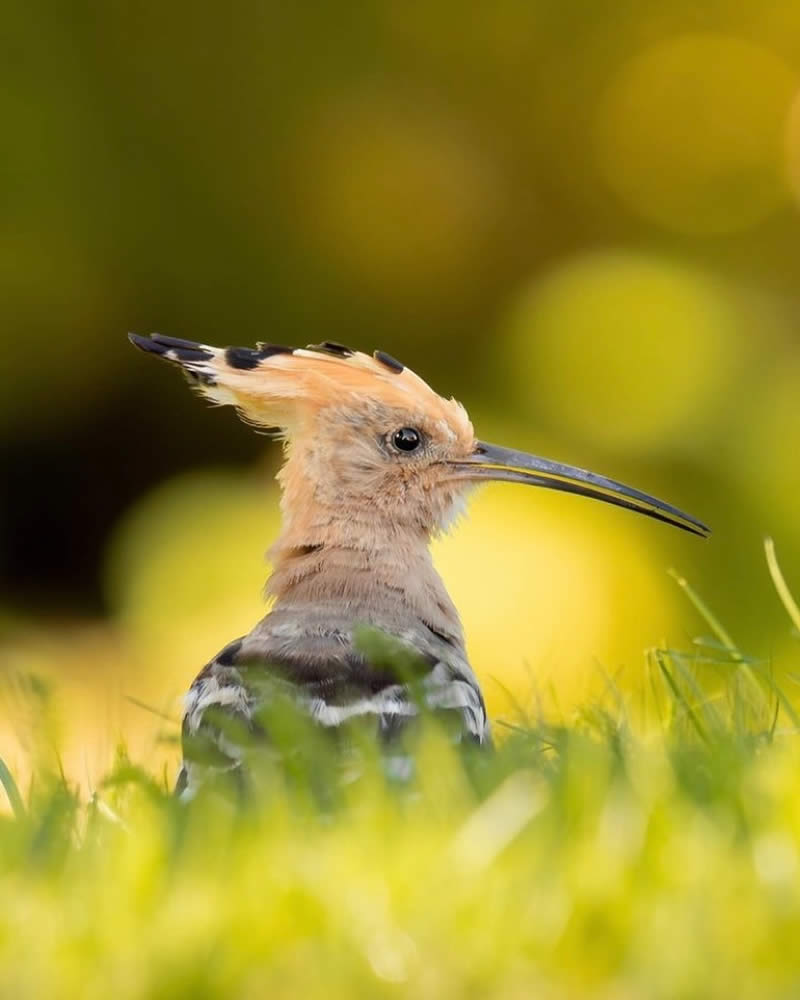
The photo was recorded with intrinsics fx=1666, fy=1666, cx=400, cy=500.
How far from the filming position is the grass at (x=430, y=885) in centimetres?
114

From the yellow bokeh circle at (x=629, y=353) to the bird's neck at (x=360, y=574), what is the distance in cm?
176

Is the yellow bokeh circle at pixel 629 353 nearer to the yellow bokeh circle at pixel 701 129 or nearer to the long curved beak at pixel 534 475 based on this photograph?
the yellow bokeh circle at pixel 701 129

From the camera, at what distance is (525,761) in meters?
1.71

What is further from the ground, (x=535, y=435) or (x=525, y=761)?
(x=525, y=761)

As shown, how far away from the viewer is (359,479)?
2771 millimetres

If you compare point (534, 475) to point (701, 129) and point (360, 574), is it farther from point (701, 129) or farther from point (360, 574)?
point (701, 129)

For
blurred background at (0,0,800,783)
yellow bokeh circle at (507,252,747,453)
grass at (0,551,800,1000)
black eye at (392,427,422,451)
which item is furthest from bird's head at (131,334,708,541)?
yellow bokeh circle at (507,252,747,453)

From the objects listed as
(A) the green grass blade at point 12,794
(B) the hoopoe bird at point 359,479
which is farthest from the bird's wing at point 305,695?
(A) the green grass blade at point 12,794

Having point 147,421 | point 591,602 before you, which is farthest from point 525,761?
point 147,421

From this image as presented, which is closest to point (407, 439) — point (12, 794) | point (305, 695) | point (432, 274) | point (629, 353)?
point (305, 695)

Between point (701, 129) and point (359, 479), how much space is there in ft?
7.76

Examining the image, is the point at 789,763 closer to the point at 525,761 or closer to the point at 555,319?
the point at 525,761

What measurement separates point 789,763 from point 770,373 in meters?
3.00

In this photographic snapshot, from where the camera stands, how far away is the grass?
3.75 feet
